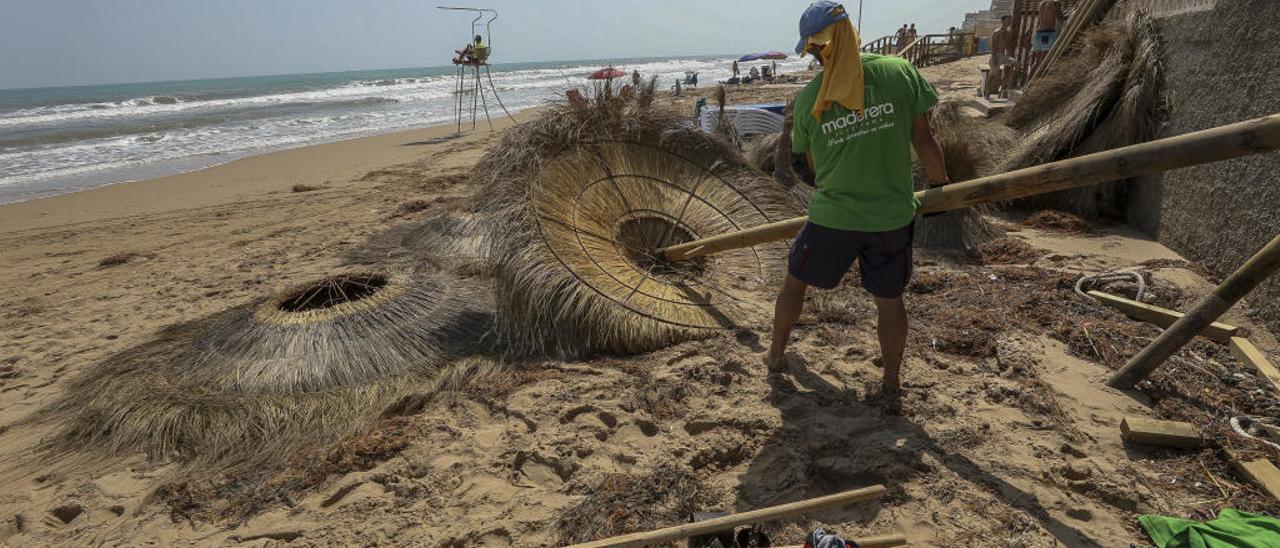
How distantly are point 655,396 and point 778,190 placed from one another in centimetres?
185

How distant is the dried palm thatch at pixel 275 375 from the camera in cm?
255

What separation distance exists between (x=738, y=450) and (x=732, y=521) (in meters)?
0.51

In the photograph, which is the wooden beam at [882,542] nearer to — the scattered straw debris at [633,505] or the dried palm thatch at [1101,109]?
the scattered straw debris at [633,505]

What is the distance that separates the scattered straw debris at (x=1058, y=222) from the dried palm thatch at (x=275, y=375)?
4.02 meters

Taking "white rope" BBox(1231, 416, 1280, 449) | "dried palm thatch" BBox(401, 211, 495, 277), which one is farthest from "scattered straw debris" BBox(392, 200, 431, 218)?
"white rope" BBox(1231, 416, 1280, 449)

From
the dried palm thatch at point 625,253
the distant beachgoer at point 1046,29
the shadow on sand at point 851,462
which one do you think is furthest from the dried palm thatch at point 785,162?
the distant beachgoer at point 1046,29

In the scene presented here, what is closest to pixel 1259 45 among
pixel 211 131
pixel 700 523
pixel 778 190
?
pixel 778 190

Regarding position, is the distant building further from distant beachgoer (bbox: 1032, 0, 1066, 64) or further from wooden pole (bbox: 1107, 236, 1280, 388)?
wooden pole (bbox: 1107, 236, 1280, 388)

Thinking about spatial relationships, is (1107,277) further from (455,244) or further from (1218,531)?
(455,244)

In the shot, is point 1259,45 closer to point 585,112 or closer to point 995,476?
point 995,476

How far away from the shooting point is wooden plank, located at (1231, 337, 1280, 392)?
239 cm

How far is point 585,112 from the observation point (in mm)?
3701

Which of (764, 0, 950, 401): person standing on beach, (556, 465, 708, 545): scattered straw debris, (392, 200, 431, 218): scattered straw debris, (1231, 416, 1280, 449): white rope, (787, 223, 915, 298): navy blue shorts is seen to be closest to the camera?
(556, 465, 708, 545): scattered straw debris

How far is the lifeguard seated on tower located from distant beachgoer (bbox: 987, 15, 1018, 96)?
8327mm
